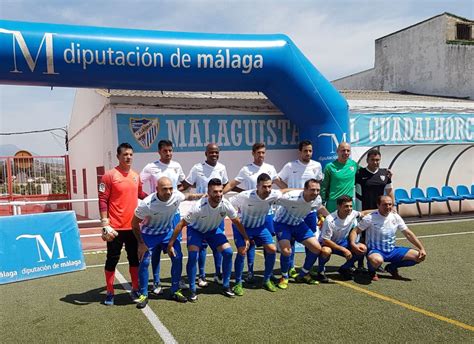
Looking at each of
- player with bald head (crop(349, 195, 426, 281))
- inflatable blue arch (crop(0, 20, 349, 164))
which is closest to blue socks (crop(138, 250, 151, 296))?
player with bald head (crop(349, 195, 426, 281))

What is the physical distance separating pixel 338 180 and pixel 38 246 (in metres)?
4.87

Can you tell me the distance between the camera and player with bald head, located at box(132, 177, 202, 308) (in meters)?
4.88

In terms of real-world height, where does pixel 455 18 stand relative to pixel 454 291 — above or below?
above

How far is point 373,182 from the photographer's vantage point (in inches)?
261

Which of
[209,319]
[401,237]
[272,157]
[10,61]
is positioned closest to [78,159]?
[272,157]

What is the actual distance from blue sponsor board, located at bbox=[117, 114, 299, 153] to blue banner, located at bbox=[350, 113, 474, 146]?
1920 millimetres

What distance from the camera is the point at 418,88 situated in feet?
66.4

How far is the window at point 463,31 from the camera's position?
62.2 ft

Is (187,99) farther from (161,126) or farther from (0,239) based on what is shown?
(0,239)

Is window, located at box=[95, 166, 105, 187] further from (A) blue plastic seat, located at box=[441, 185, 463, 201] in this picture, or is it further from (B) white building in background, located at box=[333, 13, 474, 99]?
(B) white building in background, located at box=[333, 13, 474, 99]

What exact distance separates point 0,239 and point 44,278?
906 mm

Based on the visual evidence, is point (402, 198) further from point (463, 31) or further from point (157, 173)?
point (463, 31)

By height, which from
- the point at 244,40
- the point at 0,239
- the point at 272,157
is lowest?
the point at 0,239

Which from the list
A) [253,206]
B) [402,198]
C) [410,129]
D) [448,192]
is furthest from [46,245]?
[448,192]
